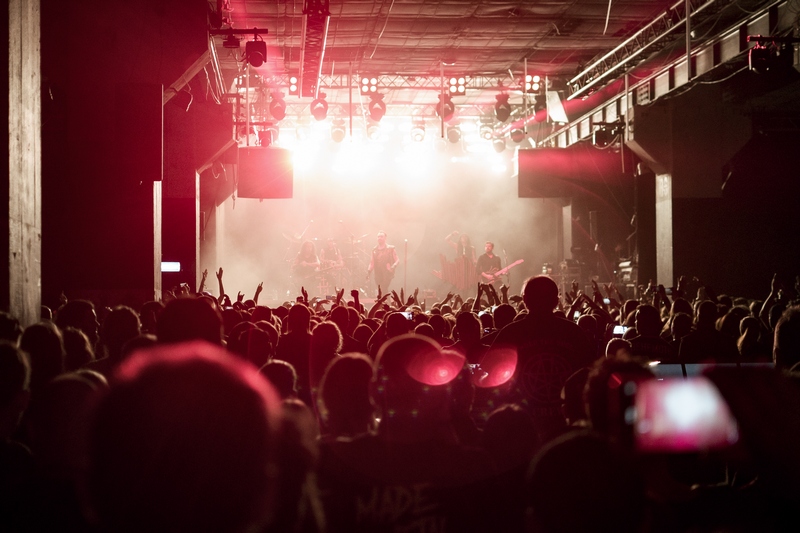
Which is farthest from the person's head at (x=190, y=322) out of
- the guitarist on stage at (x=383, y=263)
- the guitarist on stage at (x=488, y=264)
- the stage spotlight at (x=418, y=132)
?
the guitarist on stage at (x=488, y=264)

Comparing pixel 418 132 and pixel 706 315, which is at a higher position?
pixel 418 132

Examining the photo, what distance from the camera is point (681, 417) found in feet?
6.88

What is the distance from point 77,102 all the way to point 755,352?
966cm

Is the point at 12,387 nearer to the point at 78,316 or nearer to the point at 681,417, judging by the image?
the point at 681,417

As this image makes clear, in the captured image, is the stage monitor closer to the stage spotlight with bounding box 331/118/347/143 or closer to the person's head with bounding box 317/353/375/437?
the stage spotlight with bounding box 331/118/347/143

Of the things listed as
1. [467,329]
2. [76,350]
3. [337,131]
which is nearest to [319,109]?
[337,131]

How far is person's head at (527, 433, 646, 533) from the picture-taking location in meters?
1.75

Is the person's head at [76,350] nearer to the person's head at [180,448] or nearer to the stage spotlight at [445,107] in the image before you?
the person's head at [180,448]

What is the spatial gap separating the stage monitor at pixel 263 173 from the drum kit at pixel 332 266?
6.34m

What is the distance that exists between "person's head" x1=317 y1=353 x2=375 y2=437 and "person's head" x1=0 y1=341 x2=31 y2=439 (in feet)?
3.67

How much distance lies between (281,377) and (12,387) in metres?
1.15

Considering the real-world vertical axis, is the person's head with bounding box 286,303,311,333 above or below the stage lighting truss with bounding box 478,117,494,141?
below

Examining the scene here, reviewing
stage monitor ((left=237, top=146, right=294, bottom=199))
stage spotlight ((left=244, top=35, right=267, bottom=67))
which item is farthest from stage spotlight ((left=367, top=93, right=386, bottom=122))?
stage spotlight ((left=244, top=35, right=267, bottom=67))

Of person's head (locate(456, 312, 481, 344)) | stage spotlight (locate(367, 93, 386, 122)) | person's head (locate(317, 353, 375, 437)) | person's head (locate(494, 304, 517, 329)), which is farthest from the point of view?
stage spotlight (locate(367, 93, 386, 122))
